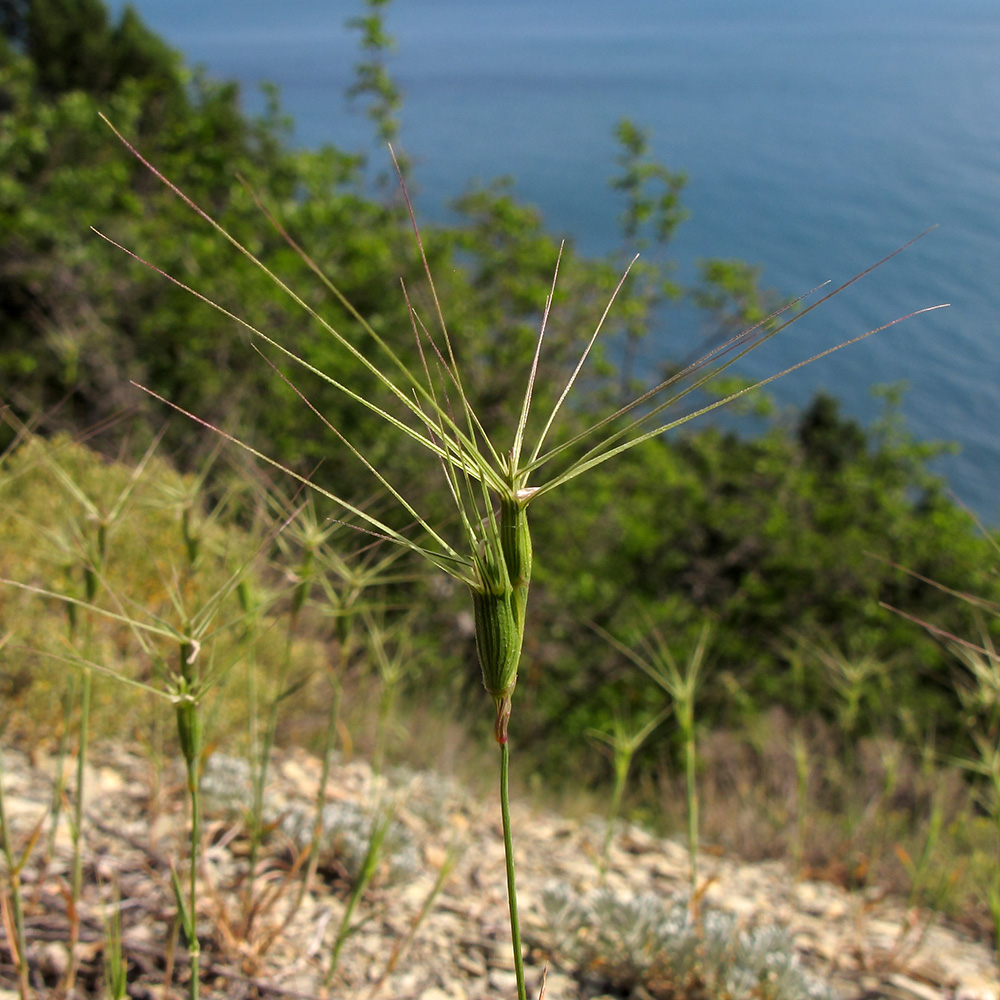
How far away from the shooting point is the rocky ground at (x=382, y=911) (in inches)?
81.9

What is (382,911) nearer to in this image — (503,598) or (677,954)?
(677,954)

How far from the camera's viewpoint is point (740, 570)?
29.5 feet

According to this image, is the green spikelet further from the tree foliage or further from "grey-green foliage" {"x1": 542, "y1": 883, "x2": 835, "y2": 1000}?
the tree foliage

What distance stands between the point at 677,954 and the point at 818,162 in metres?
33.8

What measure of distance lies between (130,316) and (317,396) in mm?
2856

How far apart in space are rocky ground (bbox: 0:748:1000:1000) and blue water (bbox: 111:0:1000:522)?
2.09m

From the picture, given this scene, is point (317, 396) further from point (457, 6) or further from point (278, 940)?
point (457, 6)

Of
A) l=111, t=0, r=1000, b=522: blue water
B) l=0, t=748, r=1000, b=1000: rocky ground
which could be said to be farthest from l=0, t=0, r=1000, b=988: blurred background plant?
l=0, t=748, r=1000, b=1000: rocky ground

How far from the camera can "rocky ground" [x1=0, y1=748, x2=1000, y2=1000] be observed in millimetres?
2080

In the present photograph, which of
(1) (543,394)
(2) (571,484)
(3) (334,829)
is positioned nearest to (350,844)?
(3) (334,829)

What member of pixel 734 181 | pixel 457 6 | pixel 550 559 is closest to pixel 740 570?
pixel 550 559

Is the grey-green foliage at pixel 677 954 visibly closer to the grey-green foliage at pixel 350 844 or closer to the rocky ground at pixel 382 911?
the rocky ground at pixel 382 911

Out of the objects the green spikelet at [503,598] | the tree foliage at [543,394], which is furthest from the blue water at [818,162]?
the green spikelet at [503,598]

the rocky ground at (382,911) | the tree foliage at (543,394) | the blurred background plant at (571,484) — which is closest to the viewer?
the rocky ground at (382,911)
